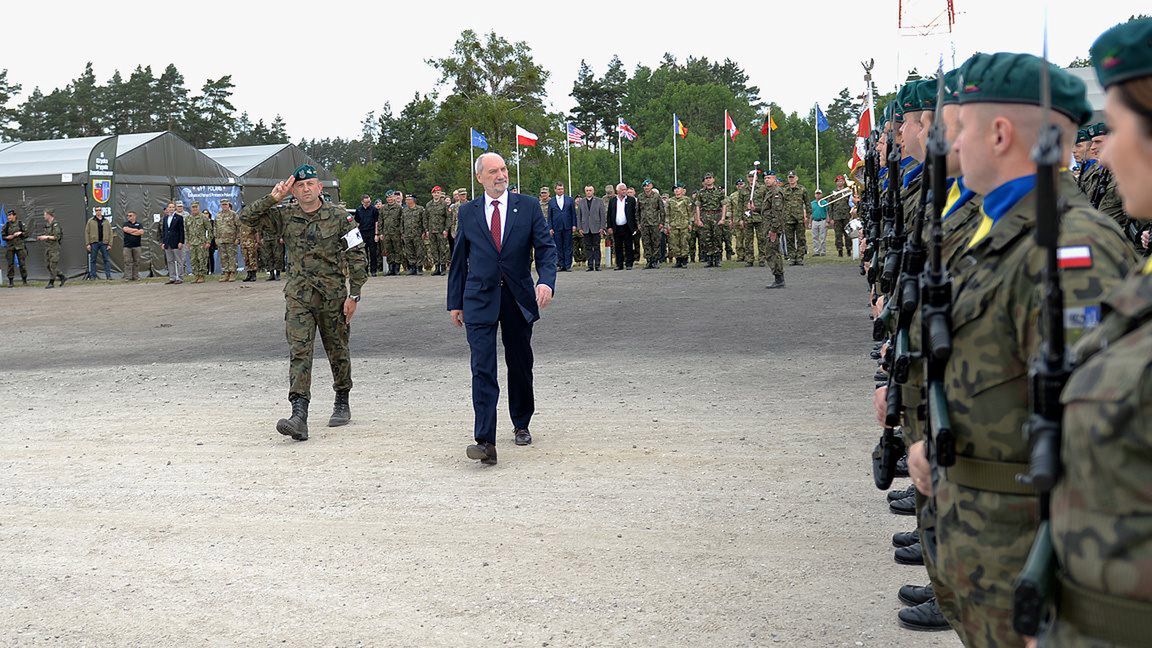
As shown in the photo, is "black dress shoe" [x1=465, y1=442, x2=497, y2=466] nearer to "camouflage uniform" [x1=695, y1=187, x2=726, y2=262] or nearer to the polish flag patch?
the polish flag patch

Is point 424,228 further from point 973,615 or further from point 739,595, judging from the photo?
point 973,615

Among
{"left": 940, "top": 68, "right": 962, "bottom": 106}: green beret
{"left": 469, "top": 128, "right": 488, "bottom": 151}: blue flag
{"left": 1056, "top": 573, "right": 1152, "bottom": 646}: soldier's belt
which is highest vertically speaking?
{"left": 469, "top": 128, "right": 488, "bottom": 151}: blue flag

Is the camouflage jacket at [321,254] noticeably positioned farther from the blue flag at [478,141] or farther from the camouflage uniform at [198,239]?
the blue flag at [478,141]

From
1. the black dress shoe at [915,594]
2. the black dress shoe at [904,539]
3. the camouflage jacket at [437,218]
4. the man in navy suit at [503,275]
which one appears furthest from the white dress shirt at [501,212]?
the camouflage jacket at [437,218]

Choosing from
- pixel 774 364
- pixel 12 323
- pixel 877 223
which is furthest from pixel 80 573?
pixel 12 323

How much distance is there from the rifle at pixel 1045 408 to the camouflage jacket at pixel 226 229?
29.7 meters

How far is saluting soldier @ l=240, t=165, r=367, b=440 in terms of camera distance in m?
8.65

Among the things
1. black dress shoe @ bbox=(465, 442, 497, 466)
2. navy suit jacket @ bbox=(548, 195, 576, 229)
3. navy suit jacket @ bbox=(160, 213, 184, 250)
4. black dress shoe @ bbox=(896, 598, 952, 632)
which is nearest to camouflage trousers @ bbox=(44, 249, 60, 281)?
navy suit jacket @ bbox=(160, 213, 184, 250)

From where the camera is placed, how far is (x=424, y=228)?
95.7 feet

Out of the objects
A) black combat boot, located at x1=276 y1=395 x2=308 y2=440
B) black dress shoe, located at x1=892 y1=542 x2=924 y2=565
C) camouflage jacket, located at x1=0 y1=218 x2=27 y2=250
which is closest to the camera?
black dress shoe, located at x1=892 y1=542 x2=924 y2=565

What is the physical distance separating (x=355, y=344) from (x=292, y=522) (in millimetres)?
7924

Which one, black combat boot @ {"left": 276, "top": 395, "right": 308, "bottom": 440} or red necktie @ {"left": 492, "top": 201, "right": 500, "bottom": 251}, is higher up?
red necktie @ {"left": 492, "top": 201, "right": 500, "bottom": 251}

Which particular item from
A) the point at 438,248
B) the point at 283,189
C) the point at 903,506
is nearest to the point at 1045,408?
the point at 903,506

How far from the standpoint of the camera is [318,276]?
343 inches
